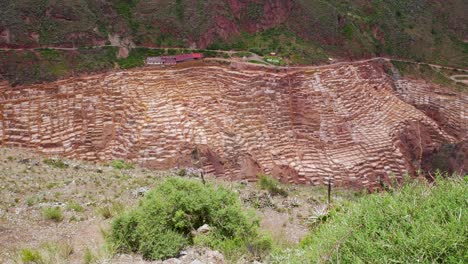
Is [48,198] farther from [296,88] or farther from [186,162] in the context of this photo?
[296,88]

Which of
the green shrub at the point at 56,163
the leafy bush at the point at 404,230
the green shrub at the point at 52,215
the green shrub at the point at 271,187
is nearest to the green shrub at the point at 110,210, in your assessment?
the green shrub at the point at 52,215

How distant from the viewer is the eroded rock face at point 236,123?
2391cm

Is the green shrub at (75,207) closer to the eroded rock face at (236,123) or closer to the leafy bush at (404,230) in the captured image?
the eroded rock face at (236,123)

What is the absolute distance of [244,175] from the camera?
25016mm

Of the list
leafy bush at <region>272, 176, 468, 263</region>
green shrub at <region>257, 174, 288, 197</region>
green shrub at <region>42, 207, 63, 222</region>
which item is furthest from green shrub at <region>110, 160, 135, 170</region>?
leafy bush at <region>272, 176, 468, 263</region>

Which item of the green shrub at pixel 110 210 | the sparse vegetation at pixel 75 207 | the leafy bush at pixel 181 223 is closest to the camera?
the leafy bush at pixel 181 223

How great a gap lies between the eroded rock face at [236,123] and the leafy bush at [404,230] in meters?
16.5

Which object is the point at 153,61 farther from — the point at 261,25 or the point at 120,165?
the point at 261,25

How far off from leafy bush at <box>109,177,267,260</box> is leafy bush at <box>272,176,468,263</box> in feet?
11.1

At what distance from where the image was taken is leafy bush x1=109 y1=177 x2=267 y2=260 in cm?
1144

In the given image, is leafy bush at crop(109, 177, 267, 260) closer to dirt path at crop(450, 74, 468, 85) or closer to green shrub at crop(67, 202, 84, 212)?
green shrub at crop(67, 202, 84, 212)

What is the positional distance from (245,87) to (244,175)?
19.6ft

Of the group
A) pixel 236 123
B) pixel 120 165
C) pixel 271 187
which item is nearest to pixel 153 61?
pixel 236 123

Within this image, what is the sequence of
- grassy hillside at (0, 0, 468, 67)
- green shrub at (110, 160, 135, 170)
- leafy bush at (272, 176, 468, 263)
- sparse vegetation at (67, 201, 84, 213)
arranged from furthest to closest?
grassy hillside at (0, 0, 468, 67) → green shrub at (110, 160, 135, 170) → sparse vegetation at (67, 201, 84, 213) → leafy bush at (272, 176, 468, 263)
